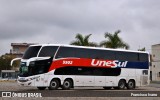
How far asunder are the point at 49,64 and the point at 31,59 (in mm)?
1504

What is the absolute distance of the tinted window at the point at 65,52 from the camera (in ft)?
100

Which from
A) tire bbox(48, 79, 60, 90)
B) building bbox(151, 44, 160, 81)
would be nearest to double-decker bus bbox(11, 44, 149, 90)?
tire bbox(48, 79, 60, 90)

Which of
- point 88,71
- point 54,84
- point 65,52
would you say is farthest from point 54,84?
point 88,71

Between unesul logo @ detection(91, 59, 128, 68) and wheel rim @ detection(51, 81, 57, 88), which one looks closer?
wheel rim @ detection(51, 81, 57, 88)

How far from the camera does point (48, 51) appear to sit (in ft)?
98.1

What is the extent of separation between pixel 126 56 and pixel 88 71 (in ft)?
15.2

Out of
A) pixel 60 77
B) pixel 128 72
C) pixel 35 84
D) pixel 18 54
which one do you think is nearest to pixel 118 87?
pixel 128 72

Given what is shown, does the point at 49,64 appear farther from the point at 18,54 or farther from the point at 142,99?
the point at 18,54

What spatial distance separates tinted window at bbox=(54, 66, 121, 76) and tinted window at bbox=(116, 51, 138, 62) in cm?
110

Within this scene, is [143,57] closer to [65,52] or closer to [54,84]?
[65,52]

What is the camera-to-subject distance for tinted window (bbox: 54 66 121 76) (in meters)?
30.8

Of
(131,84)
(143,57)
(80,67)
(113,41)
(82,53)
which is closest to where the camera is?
(80,67)

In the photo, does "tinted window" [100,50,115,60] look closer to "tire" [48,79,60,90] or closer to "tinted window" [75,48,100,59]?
"tinted window" [75,48,100,59]

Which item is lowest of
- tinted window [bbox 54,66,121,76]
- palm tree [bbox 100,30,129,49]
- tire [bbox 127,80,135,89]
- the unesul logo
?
tire [bbox 127,80,135,89]
